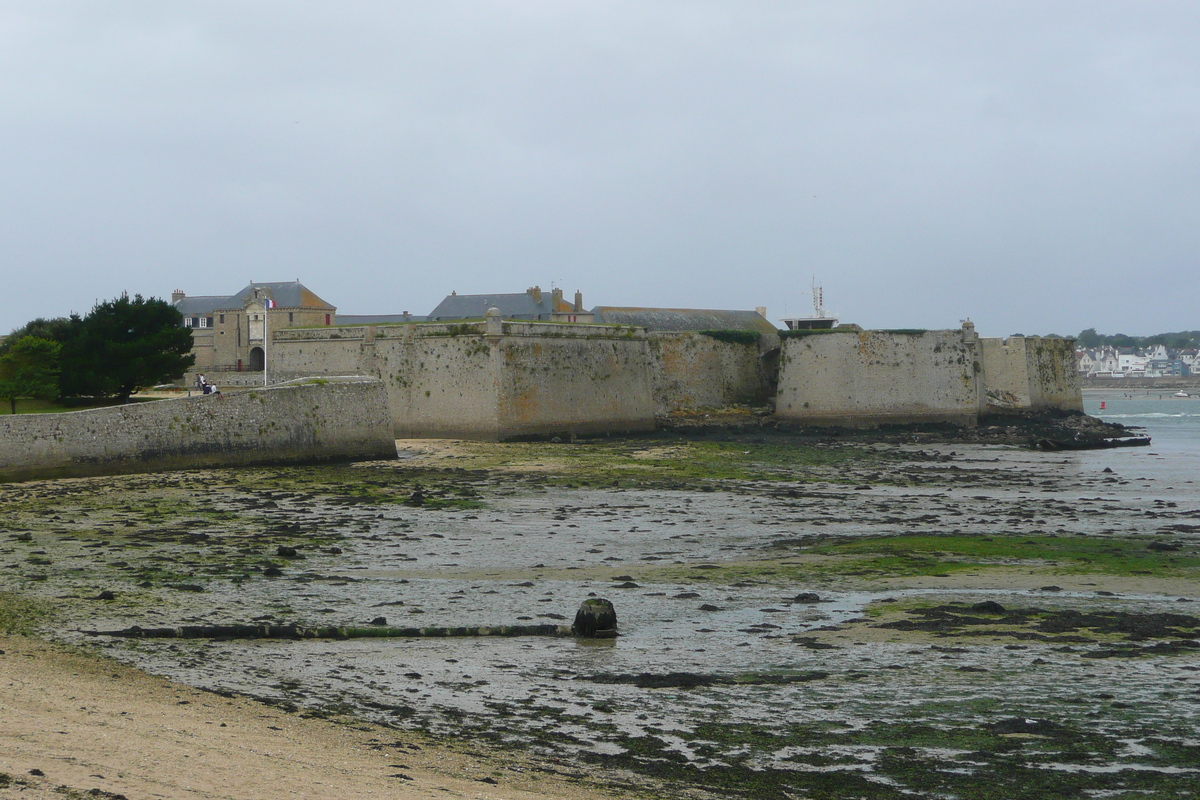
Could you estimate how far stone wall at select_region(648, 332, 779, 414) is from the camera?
124ft

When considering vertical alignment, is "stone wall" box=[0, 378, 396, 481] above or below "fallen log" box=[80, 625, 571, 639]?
above

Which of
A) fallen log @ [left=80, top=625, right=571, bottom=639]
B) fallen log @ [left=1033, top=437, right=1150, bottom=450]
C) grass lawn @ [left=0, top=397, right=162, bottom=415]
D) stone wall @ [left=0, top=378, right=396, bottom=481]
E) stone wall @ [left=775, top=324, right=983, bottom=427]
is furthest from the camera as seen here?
stone wall @ [left=775, top=324, right=983, bottom=427]

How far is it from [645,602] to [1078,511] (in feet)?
32.6

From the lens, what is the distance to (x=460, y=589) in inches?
420

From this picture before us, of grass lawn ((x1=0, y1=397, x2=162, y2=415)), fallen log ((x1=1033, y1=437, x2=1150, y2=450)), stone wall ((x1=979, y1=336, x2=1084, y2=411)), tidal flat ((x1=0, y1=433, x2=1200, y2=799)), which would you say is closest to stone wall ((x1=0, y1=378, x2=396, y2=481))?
tidal flat ((x1=0, y1=433, x2=1200, y2=799))

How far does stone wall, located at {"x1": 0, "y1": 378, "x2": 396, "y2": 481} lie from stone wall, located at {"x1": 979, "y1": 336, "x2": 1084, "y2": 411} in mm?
26496

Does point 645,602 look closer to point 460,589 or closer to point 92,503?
point 460,589

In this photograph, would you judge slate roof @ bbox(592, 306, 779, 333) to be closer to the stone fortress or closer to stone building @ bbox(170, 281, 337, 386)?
the stone fortress

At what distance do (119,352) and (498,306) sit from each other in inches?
811

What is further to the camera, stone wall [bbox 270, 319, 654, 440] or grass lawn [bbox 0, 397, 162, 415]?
stone wall [bbox 270, 319, 654, 440]

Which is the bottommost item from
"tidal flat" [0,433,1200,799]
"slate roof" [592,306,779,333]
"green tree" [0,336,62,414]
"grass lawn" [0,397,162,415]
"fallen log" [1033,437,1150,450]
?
"tidal flat" [0,433,1200,799]

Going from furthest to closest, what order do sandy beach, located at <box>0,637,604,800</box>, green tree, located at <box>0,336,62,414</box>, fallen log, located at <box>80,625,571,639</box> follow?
green tree, located at <box>0,336,62,414</box>, fallen log, located at <box>80,625,571,639</box>, sandy beach, located at <box>0,637,604,800</box>

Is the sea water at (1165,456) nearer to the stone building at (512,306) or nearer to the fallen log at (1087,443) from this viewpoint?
the fallen log at (1087,443)

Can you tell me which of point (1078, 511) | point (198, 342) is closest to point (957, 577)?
point (1078, 511)
